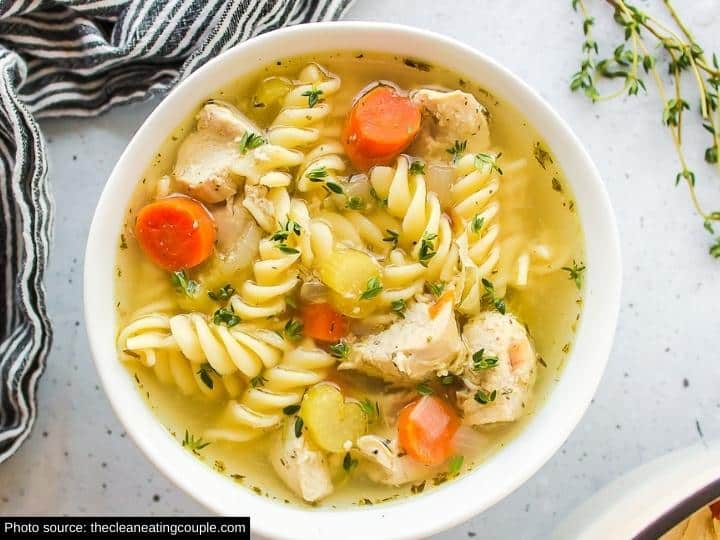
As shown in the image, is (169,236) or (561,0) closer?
(169,236)

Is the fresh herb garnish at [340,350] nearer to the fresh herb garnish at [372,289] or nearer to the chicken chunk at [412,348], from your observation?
the chicken chunk at [412,348]

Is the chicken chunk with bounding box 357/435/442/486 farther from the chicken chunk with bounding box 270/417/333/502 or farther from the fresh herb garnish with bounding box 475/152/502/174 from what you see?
the fresh herb garnish with bounding box 475/152/502/174

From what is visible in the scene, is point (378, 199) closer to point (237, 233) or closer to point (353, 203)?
point (353, 203)

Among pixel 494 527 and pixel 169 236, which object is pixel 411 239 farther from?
pixel 494 527

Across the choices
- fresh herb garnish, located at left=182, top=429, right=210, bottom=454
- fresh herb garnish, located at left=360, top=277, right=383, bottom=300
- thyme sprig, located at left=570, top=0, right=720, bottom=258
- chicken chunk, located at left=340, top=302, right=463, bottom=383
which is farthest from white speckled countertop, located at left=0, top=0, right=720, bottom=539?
fresh herb garnish, located at left=360, top=277, right=383, bottom=300

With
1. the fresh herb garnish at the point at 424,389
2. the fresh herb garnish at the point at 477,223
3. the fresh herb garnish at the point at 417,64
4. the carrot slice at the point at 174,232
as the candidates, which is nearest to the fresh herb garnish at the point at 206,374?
the carrot slice at the point at 174,232

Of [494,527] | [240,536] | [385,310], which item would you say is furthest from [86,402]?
[494,527]
